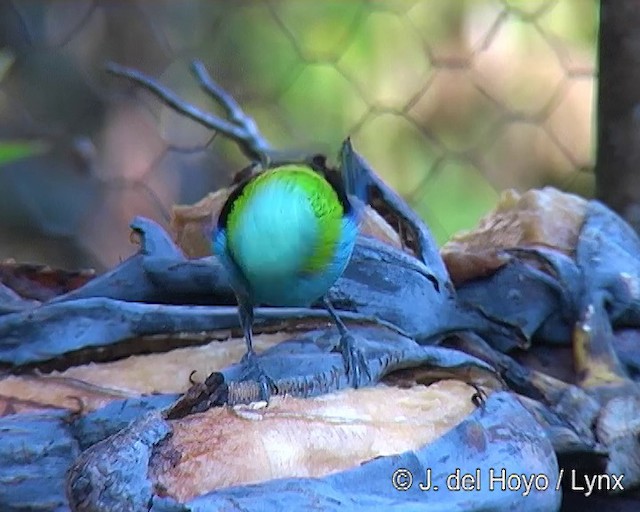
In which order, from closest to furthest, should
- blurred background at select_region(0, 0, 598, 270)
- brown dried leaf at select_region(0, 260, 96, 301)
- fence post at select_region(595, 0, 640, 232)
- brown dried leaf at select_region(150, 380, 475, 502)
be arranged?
brown dried leaf at select_region(150, 380, 475, 502), brown dried leaf at select_region(0, 260, 96, 301), fence post at select_region(595, 0, 640, 232), blurred background at select_region(0, 0, 598, 270)

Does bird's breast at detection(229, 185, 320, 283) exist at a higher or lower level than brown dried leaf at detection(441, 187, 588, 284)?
higher

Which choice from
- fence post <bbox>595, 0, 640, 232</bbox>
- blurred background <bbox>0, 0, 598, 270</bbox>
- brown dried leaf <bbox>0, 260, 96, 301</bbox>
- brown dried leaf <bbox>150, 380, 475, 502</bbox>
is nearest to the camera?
brown dried leaf <bbox>150, 380, 475, 502</bbox>

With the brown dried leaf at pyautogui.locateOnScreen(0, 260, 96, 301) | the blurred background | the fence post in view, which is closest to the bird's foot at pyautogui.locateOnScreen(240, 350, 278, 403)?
the brown dried leaf at pyautogui.locateOnScreen(0, 260, 96, 301)

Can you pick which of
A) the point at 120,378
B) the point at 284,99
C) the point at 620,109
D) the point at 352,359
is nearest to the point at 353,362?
the point at 352,359

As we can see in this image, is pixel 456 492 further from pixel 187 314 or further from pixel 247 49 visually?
pixel 247 49

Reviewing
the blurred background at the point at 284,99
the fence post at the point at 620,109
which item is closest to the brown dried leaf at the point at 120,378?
the fence post at the point at 620,109

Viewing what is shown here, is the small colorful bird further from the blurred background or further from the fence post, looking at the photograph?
the blurred background

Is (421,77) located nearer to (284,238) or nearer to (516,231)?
(516,231)

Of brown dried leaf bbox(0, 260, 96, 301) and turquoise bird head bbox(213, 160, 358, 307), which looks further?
brown dried leaf bbox(0, 260, 96, 301)

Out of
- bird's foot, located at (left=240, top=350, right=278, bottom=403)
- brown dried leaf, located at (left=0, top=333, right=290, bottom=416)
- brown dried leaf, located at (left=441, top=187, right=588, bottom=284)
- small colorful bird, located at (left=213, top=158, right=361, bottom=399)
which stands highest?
small colorful bird, located at (left=213, top=158, right=361, bottom=399)
